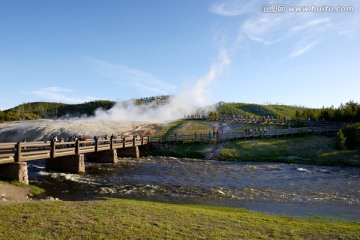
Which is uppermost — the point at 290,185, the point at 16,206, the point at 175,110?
the point at 175,110

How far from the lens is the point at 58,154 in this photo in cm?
2697

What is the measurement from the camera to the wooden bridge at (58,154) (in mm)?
20766

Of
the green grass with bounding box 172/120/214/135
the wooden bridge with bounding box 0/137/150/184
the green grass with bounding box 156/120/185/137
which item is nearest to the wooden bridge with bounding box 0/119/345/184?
the wooden bridge with bounding box 0/137/150/184

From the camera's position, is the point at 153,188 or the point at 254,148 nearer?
the point at 153,188

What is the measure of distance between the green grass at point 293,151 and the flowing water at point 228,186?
462 centimetres

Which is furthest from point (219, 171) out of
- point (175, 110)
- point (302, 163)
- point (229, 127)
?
point (175, 110)

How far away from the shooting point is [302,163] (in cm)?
4016

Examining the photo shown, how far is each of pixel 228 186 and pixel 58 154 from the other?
48.2 feet

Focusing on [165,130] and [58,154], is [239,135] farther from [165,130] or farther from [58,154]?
[58,154]

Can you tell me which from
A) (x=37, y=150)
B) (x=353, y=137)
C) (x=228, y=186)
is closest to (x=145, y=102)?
(x=353, y=137)

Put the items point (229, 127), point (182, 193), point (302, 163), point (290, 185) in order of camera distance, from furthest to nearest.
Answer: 1. point (229, 127)
2. point (302, 163)
3. point (290, 185)
4. point (182, 193)

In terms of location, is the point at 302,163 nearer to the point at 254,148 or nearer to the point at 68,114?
the point at 254,148

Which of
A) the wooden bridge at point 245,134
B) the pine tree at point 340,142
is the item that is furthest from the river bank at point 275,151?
the wooden bridge at point 245,134

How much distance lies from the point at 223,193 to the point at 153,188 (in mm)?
5201
